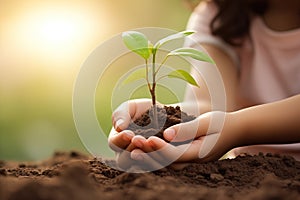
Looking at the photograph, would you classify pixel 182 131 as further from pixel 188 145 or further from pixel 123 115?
pixel 123 115

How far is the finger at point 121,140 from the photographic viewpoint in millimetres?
1154

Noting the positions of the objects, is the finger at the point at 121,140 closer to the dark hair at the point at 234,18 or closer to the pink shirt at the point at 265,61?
the pink shirt at the point at 265,61

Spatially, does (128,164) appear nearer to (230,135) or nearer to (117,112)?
(117,112)

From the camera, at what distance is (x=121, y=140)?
117 cm

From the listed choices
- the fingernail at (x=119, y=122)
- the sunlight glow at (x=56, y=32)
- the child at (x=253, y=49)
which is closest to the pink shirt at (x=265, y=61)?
Answer: the child at (x=253, y=49)

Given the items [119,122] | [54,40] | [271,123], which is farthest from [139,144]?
[54,40]

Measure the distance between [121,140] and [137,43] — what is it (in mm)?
202

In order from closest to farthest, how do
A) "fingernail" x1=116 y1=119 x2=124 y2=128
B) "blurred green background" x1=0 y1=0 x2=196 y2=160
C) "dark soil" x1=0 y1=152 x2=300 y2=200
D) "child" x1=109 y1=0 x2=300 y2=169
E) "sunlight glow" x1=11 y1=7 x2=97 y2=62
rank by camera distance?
1. "dark soil" x1=0 y1=152 x2=300 y2=200
2. "fingernail" x1=116 y1=119 x2=124 y2=128
3. "child" x1=109 y1=0 x2=300 y2=169
4. "blurred green background" x1=0 y1=0 x2=196 y2=160
5. "sunlight glow" x1=11 y1=7 x2=97 y2=62

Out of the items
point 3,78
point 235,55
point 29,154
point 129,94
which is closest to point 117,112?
point 129,94

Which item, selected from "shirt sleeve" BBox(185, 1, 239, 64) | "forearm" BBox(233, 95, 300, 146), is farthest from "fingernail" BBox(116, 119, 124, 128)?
"shirt sleeve" BBox(185, 1, 239, 64)

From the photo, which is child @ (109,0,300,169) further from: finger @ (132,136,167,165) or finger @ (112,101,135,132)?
finger @ (132,136,167,165)

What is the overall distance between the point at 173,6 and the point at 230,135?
3.42 m

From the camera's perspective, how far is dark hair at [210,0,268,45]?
2115 millimetres

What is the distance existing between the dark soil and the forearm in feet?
0.51
